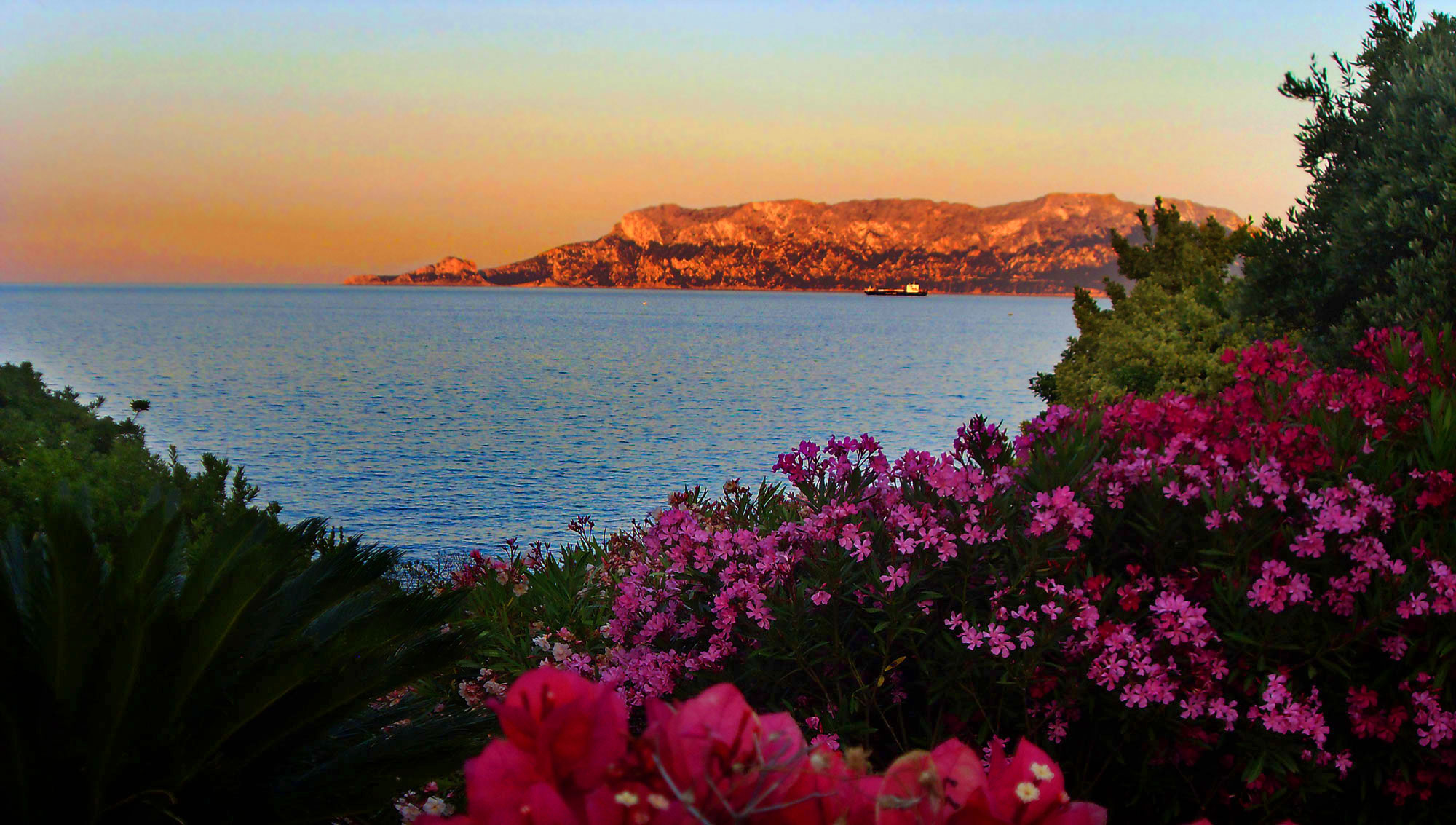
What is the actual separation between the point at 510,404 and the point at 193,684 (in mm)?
42448

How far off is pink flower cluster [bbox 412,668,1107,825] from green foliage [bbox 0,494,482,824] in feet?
4.38

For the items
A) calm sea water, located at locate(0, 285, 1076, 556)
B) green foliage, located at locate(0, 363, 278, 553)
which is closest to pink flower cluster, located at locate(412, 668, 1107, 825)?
green foliage, located at locate(0, 363, 278, 553)

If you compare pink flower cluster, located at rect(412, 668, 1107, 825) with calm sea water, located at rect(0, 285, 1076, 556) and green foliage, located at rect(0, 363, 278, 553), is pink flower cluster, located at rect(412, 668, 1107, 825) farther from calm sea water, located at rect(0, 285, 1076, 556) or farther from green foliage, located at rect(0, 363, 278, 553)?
calm sea water, located at rect(0, 285, 1076, 556)

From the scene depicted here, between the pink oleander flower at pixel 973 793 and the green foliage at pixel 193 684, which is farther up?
the pink oleander flower at pixel 973 793

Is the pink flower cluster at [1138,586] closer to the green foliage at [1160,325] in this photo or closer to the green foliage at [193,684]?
the green foliage at [193,684]

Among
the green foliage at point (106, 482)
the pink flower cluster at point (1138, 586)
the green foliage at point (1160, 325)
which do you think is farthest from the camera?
the green foliage at point (1160, 325)

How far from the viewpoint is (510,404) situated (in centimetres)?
4356

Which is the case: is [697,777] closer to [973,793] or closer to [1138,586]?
[973,793]

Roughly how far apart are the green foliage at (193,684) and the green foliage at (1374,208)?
29.8ft

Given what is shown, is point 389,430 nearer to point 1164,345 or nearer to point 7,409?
point 7,409

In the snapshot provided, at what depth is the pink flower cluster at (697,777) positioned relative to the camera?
0.99 metres

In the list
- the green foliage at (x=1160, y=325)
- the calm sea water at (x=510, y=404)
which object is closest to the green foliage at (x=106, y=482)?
the green foliage at (x=1160, y=325)

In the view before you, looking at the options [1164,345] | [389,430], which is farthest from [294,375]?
[1164,345]

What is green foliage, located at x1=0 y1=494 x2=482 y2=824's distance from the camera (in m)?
1.96
